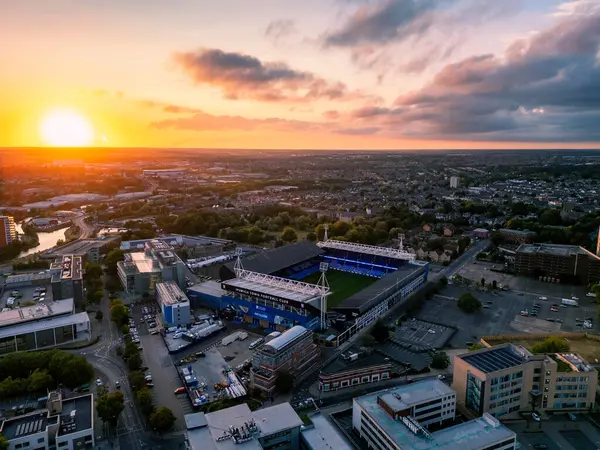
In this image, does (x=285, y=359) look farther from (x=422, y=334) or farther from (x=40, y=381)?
(x=40, y=381)

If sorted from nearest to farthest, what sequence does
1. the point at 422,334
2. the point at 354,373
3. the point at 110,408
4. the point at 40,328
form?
the point at 110,408 → the point at 354,373 → the point at 40,328 → the point at 422,334

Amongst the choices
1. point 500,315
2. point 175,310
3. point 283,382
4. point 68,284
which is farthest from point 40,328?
point 500,315

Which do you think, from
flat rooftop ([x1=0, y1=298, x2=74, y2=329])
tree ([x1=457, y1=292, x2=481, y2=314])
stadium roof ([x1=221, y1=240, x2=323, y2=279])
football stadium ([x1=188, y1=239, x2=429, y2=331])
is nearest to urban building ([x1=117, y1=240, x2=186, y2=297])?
football stadium ([x1=188, y1=239, x2=429, y2=331])

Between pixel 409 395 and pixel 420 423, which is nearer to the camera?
pixel 420 423

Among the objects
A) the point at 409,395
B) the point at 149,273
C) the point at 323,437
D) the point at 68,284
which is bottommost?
the point at 323,437

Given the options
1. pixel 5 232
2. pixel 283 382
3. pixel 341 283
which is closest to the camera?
pixel 283 382

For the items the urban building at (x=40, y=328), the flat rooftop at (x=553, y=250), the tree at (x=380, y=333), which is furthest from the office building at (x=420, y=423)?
the flat rooftop at (x=553, y=250)
